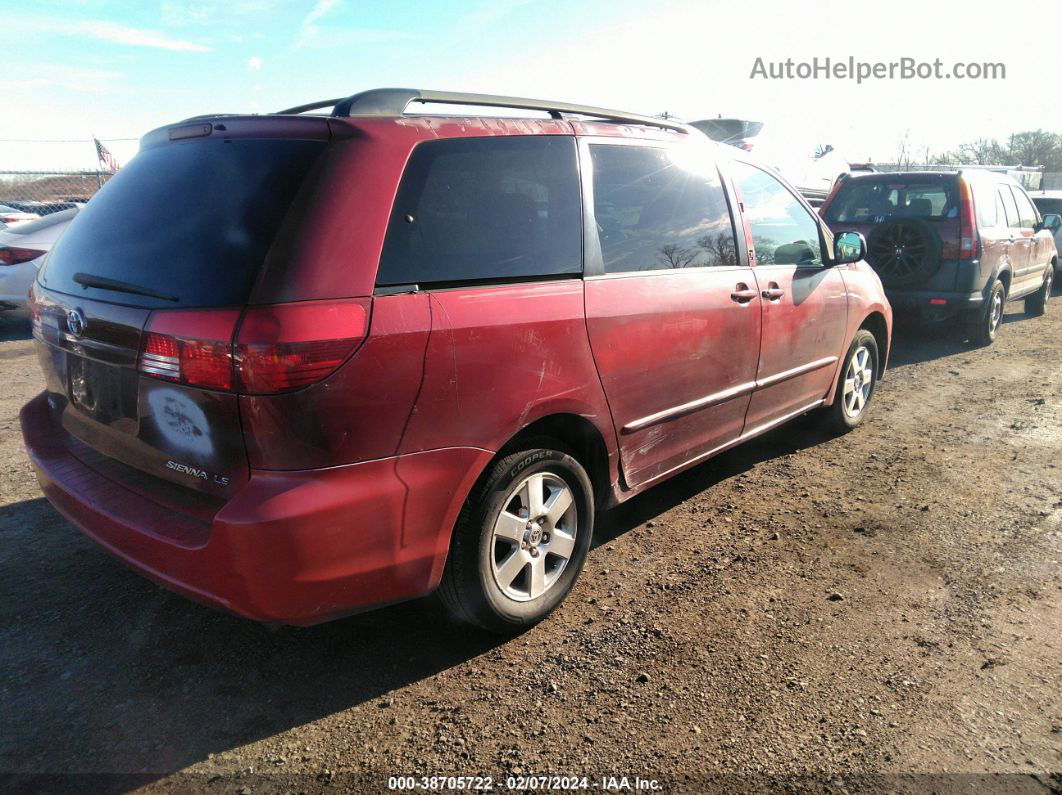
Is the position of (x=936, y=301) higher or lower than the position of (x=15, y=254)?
lower

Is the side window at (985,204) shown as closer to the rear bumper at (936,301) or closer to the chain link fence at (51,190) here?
the rear bumper at (936,301)

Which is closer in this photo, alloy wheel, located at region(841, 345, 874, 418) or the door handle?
the door handle

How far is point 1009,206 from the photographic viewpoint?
8.85m

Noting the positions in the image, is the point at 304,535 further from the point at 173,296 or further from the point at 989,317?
the point at 989,317

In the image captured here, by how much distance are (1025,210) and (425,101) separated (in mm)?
9574

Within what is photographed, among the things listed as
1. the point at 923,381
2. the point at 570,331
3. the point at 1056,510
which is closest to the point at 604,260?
the point at 570,331

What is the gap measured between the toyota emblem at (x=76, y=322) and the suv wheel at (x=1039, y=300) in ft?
38.5

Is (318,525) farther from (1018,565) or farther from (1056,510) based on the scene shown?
(1056,510)

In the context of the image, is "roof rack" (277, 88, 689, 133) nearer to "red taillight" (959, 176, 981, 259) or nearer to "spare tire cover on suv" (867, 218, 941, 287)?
"spare tire cover on suv" (867, 218, 941, 287)

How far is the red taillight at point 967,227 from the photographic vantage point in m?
7.53

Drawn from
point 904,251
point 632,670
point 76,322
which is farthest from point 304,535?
point 904,251

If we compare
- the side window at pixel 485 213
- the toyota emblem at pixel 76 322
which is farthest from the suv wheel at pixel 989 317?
the toyota emblem at pixel 76 322

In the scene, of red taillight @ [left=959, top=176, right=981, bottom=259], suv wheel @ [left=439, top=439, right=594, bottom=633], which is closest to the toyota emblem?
suv wheel @ [left=439, top=439, right=594, bottom=633]

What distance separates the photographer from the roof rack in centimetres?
245
